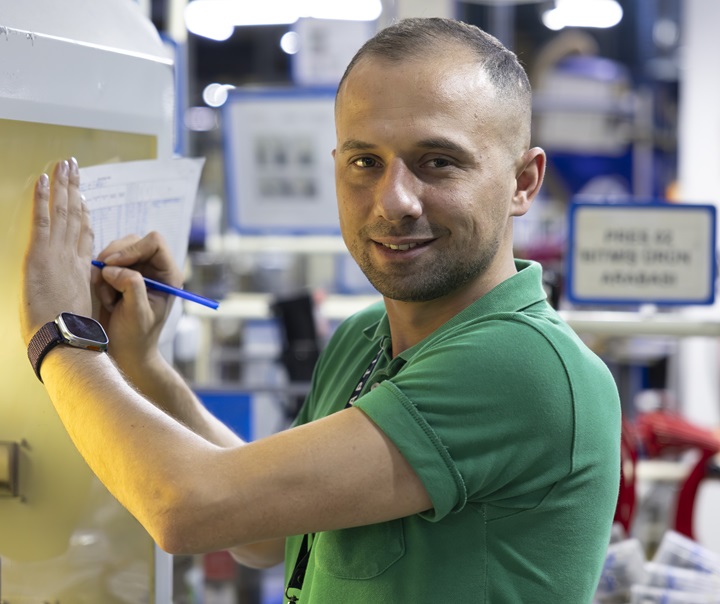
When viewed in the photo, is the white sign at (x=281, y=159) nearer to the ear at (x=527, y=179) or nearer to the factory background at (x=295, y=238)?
the factory background at (x=295, y=238)

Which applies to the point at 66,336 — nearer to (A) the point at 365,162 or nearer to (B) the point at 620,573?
(A) the point at 365,162

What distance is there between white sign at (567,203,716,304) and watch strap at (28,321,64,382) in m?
1.37

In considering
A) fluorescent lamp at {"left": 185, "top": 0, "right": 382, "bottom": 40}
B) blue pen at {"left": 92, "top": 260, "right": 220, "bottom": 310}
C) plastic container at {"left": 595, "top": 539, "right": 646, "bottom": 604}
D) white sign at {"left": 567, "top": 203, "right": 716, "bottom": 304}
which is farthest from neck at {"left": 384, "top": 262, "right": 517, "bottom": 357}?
fluorescent lamp at {"left": 185, "top": 0, "right": 382, "bottom": 40}

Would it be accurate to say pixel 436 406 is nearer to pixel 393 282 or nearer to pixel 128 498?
pixel 393 282

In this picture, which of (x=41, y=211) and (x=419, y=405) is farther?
(x=41, y=211)

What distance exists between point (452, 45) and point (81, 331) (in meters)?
0.59

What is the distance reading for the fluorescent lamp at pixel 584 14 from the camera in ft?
30.6

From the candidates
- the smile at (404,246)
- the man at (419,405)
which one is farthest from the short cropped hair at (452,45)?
the smile at (404,246)

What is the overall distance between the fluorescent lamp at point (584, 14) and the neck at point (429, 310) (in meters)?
8.35

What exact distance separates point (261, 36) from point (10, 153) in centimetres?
1365

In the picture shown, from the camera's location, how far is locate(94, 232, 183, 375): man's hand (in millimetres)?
1380

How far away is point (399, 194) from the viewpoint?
46.5 inches

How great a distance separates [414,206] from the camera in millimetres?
1187

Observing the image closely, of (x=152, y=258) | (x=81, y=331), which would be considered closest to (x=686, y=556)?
(x=152, y=258)
